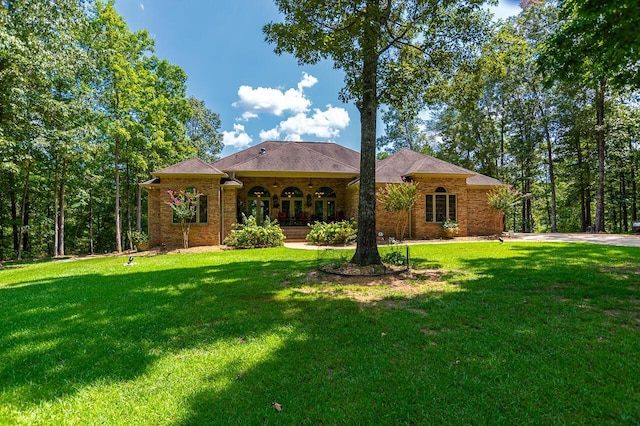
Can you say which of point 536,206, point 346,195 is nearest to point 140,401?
point 346,195

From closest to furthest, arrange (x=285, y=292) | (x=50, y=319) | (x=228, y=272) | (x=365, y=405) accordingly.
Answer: (x=365, y=405) → (x=50, y=319) → (x=285, y=292) → (x=228, y=272)

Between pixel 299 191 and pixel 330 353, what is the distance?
16.8m

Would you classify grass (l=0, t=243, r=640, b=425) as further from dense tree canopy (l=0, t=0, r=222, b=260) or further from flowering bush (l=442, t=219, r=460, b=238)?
dense tree canopy (l=0, t=0, r=222, b=260)

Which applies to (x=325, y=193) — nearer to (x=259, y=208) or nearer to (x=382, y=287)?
(x=259, y=208)

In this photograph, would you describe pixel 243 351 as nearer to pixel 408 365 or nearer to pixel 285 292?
pixel 408 365

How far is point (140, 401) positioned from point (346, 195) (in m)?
17.1

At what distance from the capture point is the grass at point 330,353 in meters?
2.31

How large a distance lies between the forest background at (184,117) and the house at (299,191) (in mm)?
3692

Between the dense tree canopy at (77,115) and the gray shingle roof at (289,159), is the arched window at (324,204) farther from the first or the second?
the dense tree canopy at (77,115)

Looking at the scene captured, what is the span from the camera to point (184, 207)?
44.0 feet

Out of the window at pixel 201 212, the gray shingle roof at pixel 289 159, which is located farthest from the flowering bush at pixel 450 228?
the window at pixel 201 212

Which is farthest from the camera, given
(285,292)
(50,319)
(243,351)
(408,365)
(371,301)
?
(285,292)

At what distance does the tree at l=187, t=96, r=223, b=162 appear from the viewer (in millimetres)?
30750

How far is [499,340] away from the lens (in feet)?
11.1
